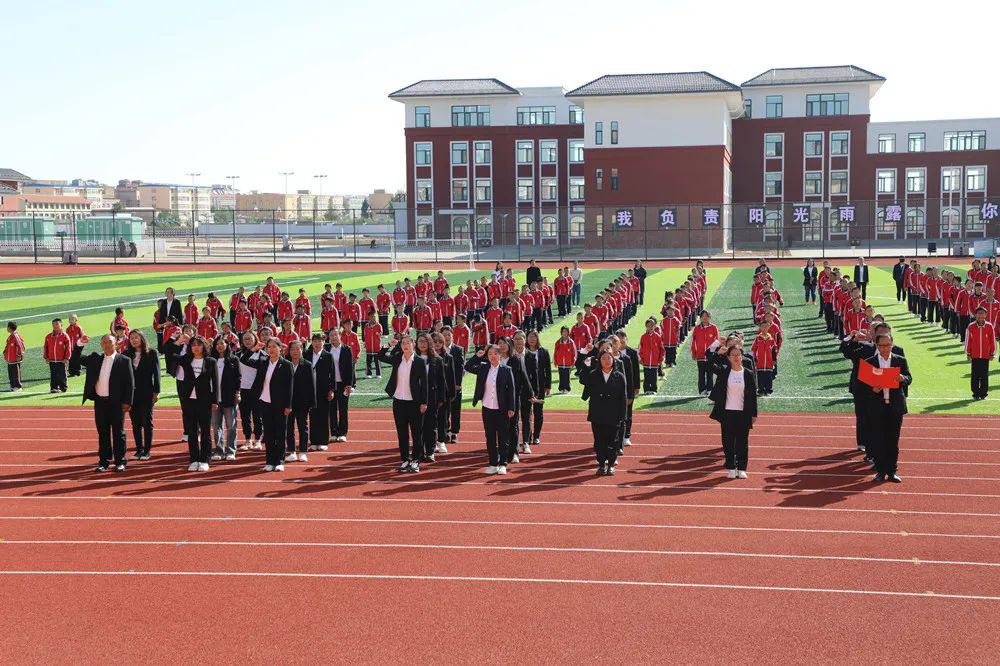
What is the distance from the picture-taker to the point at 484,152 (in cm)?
8250

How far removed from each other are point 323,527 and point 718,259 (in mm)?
52002

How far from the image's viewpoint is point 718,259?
59.6 metres

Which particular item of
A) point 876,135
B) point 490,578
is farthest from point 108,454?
point 876,135

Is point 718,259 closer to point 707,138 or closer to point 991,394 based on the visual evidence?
point 707,138

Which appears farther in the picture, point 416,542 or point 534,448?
point 534,448

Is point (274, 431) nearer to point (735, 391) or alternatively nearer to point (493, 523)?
point (493, 523)

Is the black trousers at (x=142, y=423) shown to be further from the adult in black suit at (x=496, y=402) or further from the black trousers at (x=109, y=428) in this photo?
the adult in black suit at (x=496, y=402)

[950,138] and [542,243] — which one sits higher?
[950,138]

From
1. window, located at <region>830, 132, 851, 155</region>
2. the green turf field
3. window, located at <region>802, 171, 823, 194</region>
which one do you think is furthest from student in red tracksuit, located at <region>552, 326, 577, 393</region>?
window, located at <region>830, 132, 851, 155</region>

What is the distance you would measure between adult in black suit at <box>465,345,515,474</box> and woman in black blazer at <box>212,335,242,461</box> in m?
3.25

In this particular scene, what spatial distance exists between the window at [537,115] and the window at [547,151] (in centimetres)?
242

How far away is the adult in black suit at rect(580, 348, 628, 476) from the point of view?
39.5 feet

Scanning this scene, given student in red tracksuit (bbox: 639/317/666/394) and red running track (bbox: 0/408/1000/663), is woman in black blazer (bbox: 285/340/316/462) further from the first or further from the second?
student in red tracksuit (bbox: 639/317/666/394)

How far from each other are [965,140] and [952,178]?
5.21m
